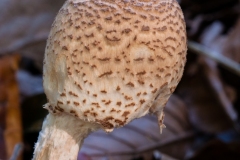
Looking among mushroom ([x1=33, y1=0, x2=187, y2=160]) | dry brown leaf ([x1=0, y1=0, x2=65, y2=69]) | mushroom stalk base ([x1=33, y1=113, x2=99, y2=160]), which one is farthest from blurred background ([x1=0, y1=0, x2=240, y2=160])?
mushroom ([x1=33, y1=0, x2=187, y2=160])

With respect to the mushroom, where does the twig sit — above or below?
below

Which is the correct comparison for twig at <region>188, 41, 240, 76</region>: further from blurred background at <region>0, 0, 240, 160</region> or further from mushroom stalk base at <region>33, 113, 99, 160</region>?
mushroom stalk base at <region>33, 113, 99, 160</region>

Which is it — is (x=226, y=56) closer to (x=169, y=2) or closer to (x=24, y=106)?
(x=24, y=106)

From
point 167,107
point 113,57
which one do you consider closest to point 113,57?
point 113,57

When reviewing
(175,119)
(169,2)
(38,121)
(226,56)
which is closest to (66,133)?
(169,2)

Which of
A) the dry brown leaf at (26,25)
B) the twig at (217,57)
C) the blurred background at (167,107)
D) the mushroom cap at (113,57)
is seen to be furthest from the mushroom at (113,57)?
the dry brown leaf at (26,25)
